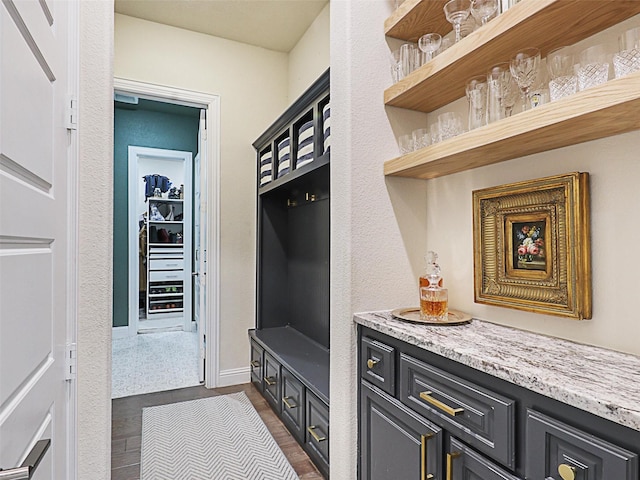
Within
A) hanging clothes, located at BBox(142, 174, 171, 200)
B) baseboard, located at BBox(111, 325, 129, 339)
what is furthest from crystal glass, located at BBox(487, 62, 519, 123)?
hanging clothes, located at BBox(142, 174, 171, 200)

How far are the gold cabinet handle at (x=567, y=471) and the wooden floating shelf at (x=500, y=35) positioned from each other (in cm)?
116

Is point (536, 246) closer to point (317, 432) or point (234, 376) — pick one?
point (317, 432)

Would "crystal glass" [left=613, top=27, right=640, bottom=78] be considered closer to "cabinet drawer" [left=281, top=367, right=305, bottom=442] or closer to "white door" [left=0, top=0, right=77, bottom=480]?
"white door" [left=0, top=0, right=77, bottom=480]

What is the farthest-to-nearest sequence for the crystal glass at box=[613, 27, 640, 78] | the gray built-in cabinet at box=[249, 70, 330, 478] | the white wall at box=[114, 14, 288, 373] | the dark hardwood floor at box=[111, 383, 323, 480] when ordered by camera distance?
the white wall at box=[114, 14, 288, 373], the gray built-in cabinet at box=[249, 70, 330, 478], the dark hardwood floor at box=[111, 383, 323, 480], the crystal glass at box=[613, 27, 640, 78]

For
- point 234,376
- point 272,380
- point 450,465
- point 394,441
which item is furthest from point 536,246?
point 234,376

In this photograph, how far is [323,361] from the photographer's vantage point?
2512 millimetres

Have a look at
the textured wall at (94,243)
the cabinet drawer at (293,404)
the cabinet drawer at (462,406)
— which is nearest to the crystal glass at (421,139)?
the cabinet drawer at (462,406)

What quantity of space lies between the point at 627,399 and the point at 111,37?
178 centimetres

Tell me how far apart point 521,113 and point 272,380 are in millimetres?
2356

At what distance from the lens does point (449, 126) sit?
154 centimetres

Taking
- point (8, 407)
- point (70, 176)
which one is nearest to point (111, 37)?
point (70, 176)

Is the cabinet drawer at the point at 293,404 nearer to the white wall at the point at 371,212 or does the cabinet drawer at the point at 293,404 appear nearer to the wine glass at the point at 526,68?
the white wall at the point at 371,212

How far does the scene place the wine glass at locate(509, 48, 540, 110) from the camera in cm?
125

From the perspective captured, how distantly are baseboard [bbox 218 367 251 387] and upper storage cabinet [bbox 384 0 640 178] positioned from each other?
7.92 ft
